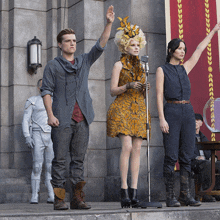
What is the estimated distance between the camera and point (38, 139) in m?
8.70

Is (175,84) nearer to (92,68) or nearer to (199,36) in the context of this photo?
(199,36)

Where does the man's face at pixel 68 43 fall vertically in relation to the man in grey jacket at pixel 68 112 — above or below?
above

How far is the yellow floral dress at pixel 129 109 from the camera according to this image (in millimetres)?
6031

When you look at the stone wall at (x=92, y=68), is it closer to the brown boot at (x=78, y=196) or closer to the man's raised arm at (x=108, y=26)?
the brown boot at (x=78, y=196)

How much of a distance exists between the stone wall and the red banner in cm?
30

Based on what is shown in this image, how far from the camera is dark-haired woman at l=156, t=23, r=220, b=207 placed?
608 cm

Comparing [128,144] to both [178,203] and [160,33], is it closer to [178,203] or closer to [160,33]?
[178,203]

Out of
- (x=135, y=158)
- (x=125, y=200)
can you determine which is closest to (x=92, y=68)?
(x=135, y=158)

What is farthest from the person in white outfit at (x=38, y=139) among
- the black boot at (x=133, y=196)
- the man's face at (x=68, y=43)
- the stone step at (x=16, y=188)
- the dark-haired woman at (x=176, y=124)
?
the man's face at (x=68, y=43)

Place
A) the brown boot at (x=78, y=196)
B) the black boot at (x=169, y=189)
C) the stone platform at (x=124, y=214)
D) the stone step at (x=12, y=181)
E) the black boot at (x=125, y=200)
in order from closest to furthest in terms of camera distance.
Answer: the stone platform at (x=124, y=214)
the brown boot at (x=78, y=196)
the black boot at (x=125, y=200)
the black boot at (x=169, y=189)
the stone step at (x=12, y=181)

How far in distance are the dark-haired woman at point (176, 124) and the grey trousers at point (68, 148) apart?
994mm

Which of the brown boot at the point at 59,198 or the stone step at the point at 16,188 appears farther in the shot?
the stone step at the point at 16,188

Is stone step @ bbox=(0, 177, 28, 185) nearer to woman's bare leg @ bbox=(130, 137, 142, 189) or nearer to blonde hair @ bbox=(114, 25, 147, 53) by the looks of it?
woman's bare leg @ bbox=(130, 137, 142, 189)

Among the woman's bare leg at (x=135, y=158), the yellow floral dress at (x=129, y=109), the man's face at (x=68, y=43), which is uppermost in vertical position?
the man's face at (x=68, y=43)
